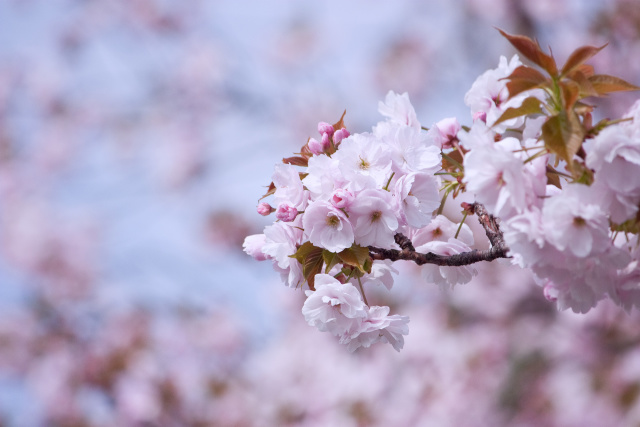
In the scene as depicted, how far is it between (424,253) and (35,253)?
7412 mm

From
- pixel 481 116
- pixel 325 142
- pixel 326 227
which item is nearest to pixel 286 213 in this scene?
pixel 326 227

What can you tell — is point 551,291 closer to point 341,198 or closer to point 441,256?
point 441,256

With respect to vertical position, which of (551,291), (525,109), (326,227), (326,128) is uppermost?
(326,128)

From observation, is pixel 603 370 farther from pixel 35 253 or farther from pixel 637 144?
pixel 35 253

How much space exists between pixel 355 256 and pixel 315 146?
0.22 metres

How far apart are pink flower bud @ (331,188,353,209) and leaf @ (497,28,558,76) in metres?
0.35

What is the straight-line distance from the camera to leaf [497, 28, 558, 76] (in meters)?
0.85

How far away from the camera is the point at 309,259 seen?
0.98m

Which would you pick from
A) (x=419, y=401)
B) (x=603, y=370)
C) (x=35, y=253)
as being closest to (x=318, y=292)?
(x=419, y=401)

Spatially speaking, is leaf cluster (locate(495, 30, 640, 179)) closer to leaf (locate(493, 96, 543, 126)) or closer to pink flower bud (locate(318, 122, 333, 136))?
leaf (locate(493, 96, 543, 126))

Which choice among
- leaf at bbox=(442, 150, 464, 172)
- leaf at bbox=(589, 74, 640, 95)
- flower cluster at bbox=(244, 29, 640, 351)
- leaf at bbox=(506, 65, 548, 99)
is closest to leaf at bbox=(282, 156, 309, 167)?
flower cluster at bbox=(244, 29, 640, 351)

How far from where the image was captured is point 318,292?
95 cm

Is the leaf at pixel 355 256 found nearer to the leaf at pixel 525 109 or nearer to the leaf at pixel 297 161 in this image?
the leaf at pixel 297 161

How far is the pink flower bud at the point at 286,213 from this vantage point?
95 centimetres
